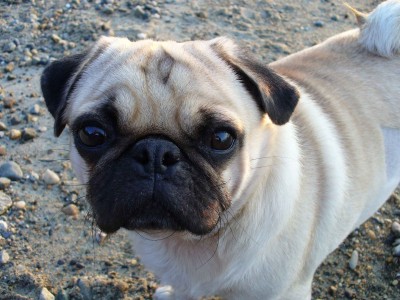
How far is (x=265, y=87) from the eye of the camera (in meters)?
2.04

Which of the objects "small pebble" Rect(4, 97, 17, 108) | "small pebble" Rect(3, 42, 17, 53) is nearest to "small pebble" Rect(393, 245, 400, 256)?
"small pebble" Rect(4, 97, 17, 108)

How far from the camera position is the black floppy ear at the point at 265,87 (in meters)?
2.01

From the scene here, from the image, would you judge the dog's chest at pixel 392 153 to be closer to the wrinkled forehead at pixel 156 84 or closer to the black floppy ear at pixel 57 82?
the wrinkled forehead at pixel 156 84

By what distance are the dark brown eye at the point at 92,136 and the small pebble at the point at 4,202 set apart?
4.97 feet

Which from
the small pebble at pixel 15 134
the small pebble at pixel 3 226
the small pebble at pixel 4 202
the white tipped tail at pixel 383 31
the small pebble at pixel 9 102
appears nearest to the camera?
the white tipped tail at pixel 383 31

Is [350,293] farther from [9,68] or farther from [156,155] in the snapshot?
[9,68]

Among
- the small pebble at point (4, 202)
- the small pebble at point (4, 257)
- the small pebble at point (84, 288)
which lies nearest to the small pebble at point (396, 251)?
the small pebble at point (84, 288)

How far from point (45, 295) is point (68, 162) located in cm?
106

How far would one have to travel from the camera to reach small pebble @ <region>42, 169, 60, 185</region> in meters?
3.38

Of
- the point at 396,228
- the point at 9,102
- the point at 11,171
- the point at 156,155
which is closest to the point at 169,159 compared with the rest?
the point at 156,155

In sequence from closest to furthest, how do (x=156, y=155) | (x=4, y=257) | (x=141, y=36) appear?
(x=156, y=155), (x=4, y=257), (x=141, y=36)

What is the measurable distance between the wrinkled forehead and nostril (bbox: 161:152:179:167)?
Answer: 0.14m

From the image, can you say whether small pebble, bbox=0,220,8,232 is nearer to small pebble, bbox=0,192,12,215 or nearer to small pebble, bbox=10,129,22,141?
small pebble, bbox=0,192,12,215

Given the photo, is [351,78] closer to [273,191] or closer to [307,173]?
[307,173]
